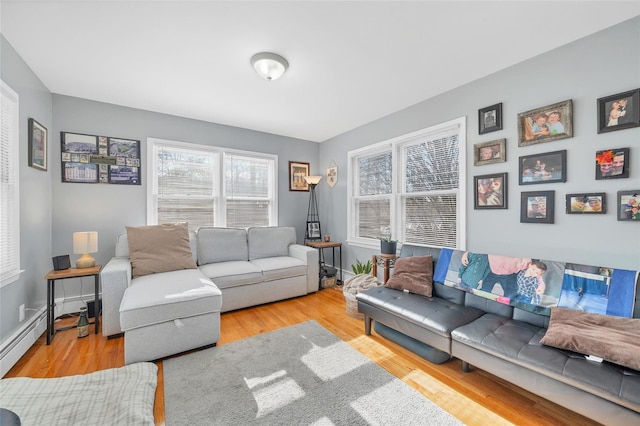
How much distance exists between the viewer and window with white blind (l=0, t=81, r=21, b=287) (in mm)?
2043

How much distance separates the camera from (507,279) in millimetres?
2096

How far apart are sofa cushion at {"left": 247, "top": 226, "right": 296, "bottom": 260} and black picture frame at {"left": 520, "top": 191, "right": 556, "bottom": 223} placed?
3022 mm

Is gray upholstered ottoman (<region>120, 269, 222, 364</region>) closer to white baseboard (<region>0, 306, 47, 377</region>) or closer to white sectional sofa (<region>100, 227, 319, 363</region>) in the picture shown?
white sectional sofa (<region>100, 227, 319, 363</region>)

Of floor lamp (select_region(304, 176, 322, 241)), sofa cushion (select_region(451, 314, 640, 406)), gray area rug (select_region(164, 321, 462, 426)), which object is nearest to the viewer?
sofa cushion (select_region(451, 314, 640, 406))

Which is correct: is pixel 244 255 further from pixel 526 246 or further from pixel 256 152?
pixel 526 246

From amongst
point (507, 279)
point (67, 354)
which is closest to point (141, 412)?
point (67, 354)

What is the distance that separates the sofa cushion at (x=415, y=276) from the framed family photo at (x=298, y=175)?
8.53 feet

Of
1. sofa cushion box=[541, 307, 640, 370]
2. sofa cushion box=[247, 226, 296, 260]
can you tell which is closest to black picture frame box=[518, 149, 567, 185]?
sofa cushion box=[541, 307, 640, 370]

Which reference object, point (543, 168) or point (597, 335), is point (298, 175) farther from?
point (597, 335)

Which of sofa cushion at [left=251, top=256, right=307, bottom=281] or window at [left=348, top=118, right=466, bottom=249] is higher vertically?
window at [left=348, top=118, right=466, bottom=249]

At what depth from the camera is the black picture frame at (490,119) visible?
2482mm

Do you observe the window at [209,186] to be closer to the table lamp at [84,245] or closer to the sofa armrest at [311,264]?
the table lamp at [84,245]

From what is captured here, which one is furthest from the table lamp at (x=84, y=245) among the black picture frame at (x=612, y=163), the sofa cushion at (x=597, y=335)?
the black picture frame at (x=612, y=163)

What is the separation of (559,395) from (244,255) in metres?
3.40
